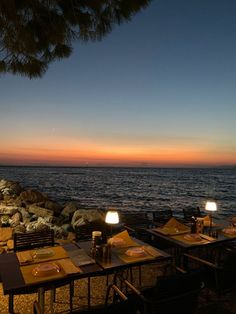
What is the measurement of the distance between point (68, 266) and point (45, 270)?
0.87 feet

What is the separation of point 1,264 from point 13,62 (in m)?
2.73

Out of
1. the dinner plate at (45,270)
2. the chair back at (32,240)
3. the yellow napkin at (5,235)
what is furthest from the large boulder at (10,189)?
the dinner plate at (45,270)

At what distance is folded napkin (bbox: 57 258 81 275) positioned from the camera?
9.71 feet

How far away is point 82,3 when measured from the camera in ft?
12.2

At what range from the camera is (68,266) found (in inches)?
122

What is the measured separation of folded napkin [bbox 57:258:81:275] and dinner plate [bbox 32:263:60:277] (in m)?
0.07

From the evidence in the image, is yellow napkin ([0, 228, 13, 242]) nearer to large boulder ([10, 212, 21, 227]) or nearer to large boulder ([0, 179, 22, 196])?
large boulder ([10, 212, 21, 227])

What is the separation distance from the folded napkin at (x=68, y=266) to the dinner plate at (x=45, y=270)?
2.9 inches

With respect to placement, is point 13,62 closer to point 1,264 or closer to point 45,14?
point 45,14

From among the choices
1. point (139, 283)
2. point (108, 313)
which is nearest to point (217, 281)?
point (139, 283)

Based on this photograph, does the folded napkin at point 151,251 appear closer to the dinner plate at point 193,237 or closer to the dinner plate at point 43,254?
the dinner plate at point 193,237

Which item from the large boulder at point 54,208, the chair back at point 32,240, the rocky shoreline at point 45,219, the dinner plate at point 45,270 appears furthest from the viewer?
the large boulder at point 54,208

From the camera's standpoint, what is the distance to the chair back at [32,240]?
13.8ft

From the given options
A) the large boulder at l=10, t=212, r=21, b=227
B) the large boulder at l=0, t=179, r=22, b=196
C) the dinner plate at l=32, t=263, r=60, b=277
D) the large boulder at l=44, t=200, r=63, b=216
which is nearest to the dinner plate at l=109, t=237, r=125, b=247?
the dinner plate at l=32, t=263, r=60, b=277
